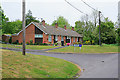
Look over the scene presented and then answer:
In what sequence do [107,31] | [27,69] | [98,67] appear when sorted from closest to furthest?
[27,69] → [98,67] → [107,31]

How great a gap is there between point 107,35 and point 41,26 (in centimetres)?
2122

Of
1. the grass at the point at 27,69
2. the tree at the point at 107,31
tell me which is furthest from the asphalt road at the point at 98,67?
the tree at the point at 107,31


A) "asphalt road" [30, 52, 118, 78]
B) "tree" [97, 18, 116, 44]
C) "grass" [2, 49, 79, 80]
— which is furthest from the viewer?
"tree" [97, 18, 116, 44]

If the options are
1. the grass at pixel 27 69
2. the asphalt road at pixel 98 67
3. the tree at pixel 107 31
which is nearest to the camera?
the grass at pixel 27 69

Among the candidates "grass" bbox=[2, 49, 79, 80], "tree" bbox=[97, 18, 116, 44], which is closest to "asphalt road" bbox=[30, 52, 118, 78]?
"grass" bbox=[2, 49, 79, 80]

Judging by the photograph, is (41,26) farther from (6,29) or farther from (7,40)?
(6,29)

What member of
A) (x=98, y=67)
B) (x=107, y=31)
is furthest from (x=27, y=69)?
(x=107, y=31)

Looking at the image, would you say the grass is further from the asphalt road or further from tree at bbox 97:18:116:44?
tree at bbox 97:18:116:44

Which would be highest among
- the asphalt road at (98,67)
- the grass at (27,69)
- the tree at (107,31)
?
the tree at (107,31)

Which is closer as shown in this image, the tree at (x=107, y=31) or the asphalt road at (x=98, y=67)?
the asphalt road at (x=98, y=67)

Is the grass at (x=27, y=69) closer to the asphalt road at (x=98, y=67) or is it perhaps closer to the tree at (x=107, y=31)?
the asphalt road at (x=98, y=67)

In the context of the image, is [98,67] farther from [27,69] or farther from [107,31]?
[107,31]

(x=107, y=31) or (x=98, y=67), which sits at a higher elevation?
(x=107, y=31)

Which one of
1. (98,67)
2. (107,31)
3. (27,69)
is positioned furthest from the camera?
(107,31)
